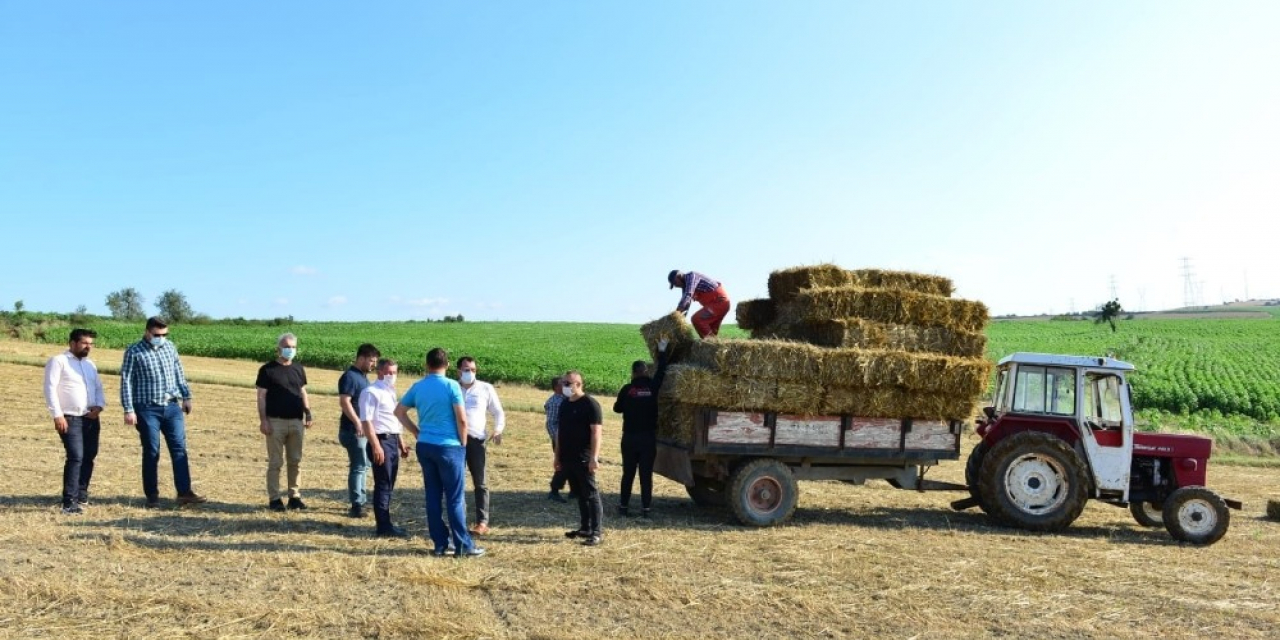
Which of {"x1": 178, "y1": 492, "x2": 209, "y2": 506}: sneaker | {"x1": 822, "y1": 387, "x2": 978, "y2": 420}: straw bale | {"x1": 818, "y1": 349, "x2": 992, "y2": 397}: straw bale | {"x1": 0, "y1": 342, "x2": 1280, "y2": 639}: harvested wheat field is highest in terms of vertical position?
{"x1": 818, "y1": 349, "x2": 992, "y2": 397}: straw bale

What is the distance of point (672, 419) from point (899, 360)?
2.65m

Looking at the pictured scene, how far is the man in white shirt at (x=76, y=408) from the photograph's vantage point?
923cm

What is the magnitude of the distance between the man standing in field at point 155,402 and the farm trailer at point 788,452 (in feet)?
17.5

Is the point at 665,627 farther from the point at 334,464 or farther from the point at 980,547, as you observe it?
the point at 334,464

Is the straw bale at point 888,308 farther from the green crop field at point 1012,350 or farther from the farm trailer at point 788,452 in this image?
the green crop field at point 1012,350

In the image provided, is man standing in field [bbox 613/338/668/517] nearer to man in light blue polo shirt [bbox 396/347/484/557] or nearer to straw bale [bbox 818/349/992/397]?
straw bale [bbox 818/349/992/397]

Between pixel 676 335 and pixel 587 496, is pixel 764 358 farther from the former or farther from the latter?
pixel 587 496

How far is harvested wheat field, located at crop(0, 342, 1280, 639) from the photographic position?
20.3 feet

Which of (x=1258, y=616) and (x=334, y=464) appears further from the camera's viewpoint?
(x=334, y=464)

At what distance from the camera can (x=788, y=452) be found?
10.3m

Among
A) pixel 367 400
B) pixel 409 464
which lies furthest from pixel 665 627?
pixel 409 464

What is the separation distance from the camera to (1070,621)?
665 centimetres

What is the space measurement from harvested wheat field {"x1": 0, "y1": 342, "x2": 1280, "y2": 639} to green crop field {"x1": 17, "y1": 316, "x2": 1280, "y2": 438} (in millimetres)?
4652

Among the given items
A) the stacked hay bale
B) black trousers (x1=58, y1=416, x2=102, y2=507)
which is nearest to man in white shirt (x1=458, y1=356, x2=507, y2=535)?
the stacked hay bale
